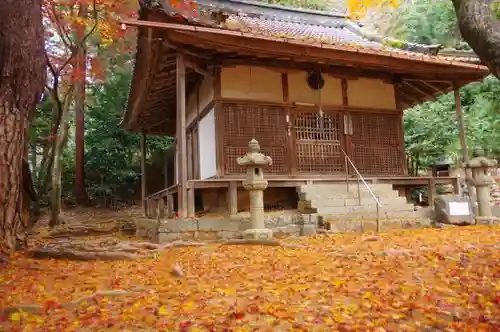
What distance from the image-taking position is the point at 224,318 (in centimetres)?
324

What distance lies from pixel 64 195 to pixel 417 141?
1627cm

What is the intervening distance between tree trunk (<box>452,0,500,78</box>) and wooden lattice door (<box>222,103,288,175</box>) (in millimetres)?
6538

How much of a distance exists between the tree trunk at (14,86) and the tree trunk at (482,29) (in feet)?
16.9

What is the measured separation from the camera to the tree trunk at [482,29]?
2.98 m

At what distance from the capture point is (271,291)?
401cm

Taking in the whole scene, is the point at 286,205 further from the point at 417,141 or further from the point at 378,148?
the point at 417,141

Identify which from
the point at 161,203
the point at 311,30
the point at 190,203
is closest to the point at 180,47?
the point at 190,203

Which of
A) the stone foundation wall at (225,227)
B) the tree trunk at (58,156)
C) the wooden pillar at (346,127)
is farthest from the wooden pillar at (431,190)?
the tree trunk at (58,156)

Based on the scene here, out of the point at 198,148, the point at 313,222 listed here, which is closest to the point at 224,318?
the point at 313,222

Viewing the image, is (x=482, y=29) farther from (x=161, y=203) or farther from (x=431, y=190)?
(x=161, y=203)

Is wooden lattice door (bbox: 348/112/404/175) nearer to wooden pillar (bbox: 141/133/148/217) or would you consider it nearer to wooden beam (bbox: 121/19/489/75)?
wooden beam (bbox: 121/19/489/75)

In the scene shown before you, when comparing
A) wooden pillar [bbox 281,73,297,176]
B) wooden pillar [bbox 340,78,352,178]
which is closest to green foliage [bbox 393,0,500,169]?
wooden pillar [bbox 340,78,352,178]

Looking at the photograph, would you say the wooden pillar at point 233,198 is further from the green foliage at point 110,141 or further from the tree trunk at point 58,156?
the green foliage at point 110,141

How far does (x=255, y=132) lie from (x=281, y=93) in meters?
1.38
